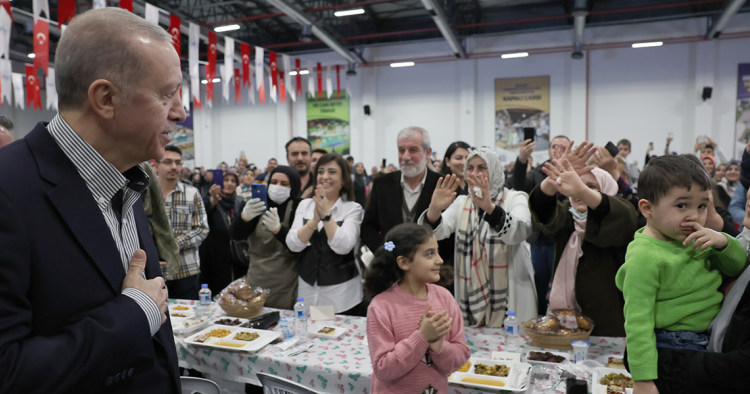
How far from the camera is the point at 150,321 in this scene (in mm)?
931

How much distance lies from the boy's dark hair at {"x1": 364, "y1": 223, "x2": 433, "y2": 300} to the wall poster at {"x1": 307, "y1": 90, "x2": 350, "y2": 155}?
11.9m

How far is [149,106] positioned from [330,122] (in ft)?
43.4

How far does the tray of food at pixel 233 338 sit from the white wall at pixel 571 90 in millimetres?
10683

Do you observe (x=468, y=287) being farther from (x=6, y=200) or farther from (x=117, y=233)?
(x=6, y=200)

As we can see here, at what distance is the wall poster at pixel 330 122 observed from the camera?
1382cm

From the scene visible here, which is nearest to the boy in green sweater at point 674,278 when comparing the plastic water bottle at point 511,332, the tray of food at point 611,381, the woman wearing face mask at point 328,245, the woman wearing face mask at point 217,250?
the tray of food at point 611,381

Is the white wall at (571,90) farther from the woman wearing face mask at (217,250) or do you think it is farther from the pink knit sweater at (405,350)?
the pink knit sweater at (405,350)

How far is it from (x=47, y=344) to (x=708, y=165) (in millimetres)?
7230

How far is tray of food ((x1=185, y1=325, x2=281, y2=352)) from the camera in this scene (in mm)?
2289

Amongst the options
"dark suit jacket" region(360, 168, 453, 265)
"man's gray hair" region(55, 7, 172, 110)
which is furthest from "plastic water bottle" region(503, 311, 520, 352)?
"man's gray hair" region(55, 7, 172, 110)

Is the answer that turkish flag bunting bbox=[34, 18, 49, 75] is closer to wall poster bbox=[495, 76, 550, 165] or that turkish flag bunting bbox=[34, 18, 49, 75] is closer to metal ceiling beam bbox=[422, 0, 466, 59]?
metal ceiling beam bbox=[422, 0, 466, 59]

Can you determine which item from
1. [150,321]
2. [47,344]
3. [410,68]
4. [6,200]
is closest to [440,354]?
[150,321]

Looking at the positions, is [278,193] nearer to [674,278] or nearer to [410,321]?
[410,321]

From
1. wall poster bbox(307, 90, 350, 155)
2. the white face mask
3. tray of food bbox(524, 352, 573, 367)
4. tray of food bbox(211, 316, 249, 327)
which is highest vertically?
wall poster bbox(307, 90, 350, 155)
